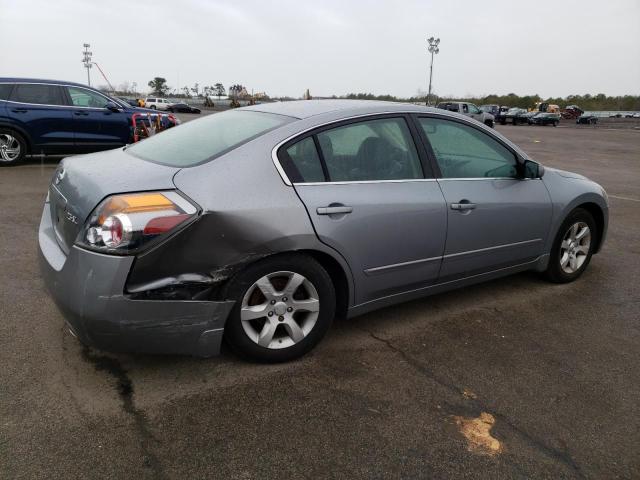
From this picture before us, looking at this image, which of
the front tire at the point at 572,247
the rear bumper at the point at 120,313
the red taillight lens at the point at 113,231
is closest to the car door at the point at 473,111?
the front tire at the point at 572,247

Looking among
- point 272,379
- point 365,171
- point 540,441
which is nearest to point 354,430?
point 272,379

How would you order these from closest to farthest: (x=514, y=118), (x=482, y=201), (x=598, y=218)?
(x=482, y=201) → (x=598, y=218) → (x=514, y=118)

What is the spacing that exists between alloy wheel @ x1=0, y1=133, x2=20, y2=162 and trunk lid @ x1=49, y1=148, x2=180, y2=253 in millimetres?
7651

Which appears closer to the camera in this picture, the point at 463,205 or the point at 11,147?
the point at 463,205

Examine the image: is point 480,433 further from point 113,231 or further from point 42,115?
point 42,115

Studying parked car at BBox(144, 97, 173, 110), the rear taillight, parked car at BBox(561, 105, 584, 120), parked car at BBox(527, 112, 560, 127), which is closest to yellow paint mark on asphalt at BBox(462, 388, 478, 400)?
the rear taillight

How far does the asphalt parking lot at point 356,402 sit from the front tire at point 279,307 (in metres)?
0.14

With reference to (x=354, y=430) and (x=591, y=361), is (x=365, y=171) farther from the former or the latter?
(x=591, y=361)

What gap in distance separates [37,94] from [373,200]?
8.94m

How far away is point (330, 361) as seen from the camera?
10.0 ft

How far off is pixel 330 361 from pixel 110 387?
47.6 inches

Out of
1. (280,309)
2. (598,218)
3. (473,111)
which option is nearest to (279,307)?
(280,309)

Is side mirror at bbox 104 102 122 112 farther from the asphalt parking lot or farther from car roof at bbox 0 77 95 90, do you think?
the asphalt parking lot

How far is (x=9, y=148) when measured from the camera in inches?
379
